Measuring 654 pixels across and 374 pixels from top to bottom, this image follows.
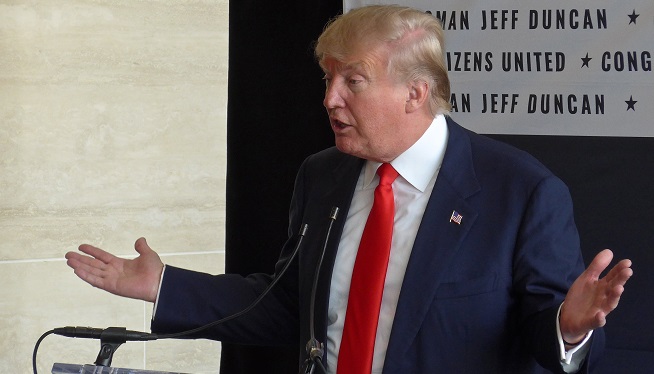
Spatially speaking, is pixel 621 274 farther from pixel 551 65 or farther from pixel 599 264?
pixel 551 65

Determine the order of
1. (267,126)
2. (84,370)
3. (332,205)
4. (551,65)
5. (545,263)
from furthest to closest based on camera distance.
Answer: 1. (267,126)
2. (551,65)
3. (332,205)
4. (545,263)
5. (84,370)

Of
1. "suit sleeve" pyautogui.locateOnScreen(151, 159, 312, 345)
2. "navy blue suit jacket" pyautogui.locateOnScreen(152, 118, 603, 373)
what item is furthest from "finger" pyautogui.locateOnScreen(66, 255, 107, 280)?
"navy blue suit jacket" pyautogui.locateOnScreen(152, 118, 603, 373)

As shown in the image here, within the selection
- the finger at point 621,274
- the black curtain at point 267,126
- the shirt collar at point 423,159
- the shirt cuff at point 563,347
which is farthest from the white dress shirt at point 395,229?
the black curtain at point 267,126

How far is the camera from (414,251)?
1937mm

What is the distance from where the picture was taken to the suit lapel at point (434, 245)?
1894mm

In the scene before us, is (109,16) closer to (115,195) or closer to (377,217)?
(115,195)

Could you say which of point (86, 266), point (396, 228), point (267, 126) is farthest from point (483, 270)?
point (267, 126)

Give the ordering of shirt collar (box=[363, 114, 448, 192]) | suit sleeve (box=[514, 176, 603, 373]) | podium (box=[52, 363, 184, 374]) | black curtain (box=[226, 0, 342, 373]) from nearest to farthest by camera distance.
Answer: podium (box=[52, 363, 184, 374])
suit sleeve (box=[514, 176, 603, 373])
shirt collar (box=[363, 114, 448, 192])
black curtain (box=[226, 0, 342, 373])

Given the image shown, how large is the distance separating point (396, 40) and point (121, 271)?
78cm

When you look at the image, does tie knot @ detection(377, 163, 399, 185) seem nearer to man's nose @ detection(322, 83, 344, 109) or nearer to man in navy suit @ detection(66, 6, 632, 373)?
man in navy suit @ detection(66, 6, 632, 373)

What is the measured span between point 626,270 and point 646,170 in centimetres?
119

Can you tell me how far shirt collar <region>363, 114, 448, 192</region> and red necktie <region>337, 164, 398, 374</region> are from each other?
65mm

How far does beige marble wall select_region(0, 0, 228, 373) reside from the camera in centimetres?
319

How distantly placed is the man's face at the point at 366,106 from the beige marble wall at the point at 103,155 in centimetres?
147
